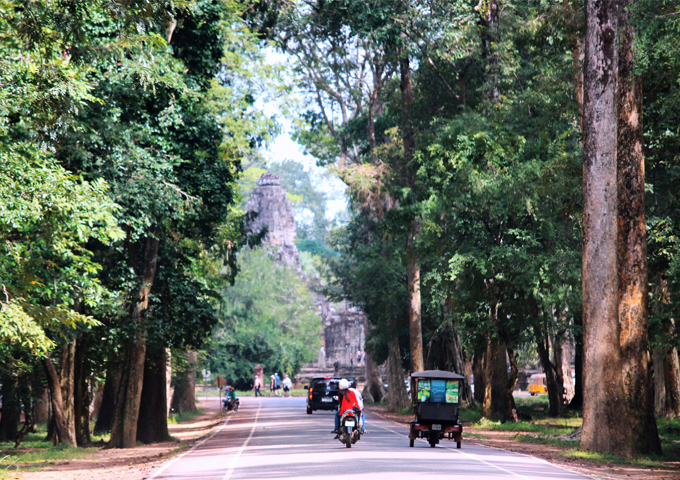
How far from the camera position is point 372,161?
137ft

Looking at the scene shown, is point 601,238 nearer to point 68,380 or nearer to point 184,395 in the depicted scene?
point 68,380

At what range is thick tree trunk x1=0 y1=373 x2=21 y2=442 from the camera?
26.4 metres

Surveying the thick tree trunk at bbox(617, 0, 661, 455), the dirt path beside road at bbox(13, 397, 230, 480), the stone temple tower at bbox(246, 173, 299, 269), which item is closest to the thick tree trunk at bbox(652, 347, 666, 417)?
the thick tree trunk at bbox(617, 0, 661, 455)

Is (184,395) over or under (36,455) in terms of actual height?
over

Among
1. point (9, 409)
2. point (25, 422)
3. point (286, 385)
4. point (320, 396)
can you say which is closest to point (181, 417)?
point (320, 396)

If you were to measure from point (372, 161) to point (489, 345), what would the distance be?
1348 cm

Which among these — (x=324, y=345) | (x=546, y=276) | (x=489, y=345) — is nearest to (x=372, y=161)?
(x=489, y=345)

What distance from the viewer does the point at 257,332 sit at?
70.6 metres

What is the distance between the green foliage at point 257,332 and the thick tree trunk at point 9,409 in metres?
36.3

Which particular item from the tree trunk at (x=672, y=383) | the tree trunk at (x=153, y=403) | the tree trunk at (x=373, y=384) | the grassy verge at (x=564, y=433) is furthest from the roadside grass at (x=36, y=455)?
the tree trunk at (x=373, y=384)

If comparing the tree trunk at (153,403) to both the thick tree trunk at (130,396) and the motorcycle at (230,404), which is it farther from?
the motorcycle at (230,404)

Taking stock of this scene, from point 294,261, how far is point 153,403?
2885 inches

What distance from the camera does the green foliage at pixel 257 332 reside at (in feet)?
229

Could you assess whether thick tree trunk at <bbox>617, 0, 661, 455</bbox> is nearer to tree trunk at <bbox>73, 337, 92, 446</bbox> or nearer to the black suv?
tree trunk at <bbox>73, 337, 92, 446</bbox>
